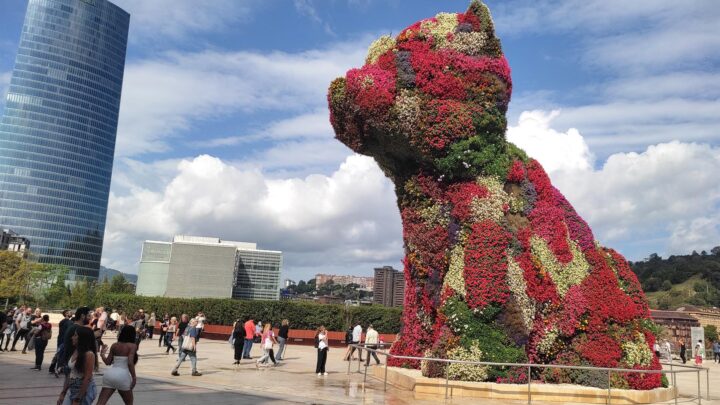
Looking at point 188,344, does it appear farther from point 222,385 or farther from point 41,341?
point 41,341

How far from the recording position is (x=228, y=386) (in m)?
12.4

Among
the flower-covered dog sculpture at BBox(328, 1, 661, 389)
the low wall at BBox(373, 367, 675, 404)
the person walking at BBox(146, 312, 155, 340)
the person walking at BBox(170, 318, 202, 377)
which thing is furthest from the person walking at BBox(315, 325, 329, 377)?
the person walking at BBox(146, 312, 155, 340)

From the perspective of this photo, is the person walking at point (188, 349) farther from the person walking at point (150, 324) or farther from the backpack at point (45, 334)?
the person walking at point (150, 324)

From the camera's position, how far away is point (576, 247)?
13.9 metres

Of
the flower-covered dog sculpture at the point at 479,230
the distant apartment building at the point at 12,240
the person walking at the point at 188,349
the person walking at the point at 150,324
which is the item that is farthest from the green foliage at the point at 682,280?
the distant apartment building at the point at 12,240

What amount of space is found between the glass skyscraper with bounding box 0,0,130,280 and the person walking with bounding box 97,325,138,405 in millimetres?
147384

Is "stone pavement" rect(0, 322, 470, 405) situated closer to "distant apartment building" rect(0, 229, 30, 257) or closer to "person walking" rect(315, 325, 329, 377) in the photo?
"person walking" rect(315, 325, 329, 377)

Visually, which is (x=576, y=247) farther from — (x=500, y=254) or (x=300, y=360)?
(x=300, y=360)

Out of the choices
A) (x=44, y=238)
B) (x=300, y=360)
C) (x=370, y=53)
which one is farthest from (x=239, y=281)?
(x=370, y=53)

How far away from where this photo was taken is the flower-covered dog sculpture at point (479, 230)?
12469 mm

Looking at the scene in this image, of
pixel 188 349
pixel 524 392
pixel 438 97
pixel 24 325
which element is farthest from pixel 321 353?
pixel 24 325

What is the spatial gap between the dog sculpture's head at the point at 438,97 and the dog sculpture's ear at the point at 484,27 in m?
0.02

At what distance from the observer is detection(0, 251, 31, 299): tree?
55219mm

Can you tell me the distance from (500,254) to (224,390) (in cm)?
694
